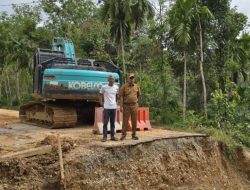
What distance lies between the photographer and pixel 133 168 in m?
9.08

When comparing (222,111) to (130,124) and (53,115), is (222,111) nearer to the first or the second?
(130,124)

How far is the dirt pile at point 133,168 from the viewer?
25.5 feet

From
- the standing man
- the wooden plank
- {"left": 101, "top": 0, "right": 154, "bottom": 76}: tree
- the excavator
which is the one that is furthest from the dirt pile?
{"left": 101, "top": 0, "right": 154, "bottom": 76}: tree

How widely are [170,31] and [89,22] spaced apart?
15326 mm

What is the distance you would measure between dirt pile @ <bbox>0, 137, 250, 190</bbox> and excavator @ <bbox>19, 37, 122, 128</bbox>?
10.4ft

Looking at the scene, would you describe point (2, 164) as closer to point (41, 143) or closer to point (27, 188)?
point (27, 188)

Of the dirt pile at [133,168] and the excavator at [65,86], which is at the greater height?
the excavator at [65,86]

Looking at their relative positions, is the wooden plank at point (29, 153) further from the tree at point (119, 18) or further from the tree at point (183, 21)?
the tree at point (119, 18)

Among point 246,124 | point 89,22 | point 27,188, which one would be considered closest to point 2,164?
point 27,188

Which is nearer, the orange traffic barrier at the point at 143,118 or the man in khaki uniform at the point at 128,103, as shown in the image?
the man in khaki uniform at the point at 128,103

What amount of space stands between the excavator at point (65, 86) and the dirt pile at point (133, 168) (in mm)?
3162

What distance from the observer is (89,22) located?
34156 millimetres

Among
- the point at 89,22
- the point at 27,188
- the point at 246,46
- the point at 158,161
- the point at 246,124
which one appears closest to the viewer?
the point at 27,188

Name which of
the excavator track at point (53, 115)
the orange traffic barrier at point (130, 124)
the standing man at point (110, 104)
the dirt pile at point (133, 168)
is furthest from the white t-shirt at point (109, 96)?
the excavator track at point (53, 115)
